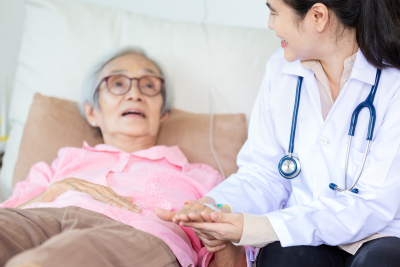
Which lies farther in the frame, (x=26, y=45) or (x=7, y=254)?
(x=26, y=45)

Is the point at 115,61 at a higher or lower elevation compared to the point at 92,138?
higher

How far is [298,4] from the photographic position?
4.25 ft

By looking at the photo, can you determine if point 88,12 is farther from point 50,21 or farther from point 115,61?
point 115,61

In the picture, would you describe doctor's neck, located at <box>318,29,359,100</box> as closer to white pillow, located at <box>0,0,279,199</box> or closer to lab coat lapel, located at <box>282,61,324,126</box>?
lab coat lapel, located at <box>282,61,324,126</box>

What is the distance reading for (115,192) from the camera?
1.61 meters

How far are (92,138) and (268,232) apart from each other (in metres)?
1.11

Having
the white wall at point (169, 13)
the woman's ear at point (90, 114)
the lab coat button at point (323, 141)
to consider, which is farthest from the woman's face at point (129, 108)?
the lab coat button at point (323, 141)

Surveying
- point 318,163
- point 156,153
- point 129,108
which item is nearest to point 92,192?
point 156,153

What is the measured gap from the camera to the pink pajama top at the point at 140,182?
4.68 ft

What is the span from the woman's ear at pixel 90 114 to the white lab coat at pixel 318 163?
81cm

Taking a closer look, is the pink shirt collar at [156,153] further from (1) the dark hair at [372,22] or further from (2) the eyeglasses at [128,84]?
(1) the dark hair at [372,22]

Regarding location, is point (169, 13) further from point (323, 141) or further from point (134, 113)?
point (323, 141)

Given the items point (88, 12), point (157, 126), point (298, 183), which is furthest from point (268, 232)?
point (88, 12)

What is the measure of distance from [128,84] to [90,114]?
25 centimetres
